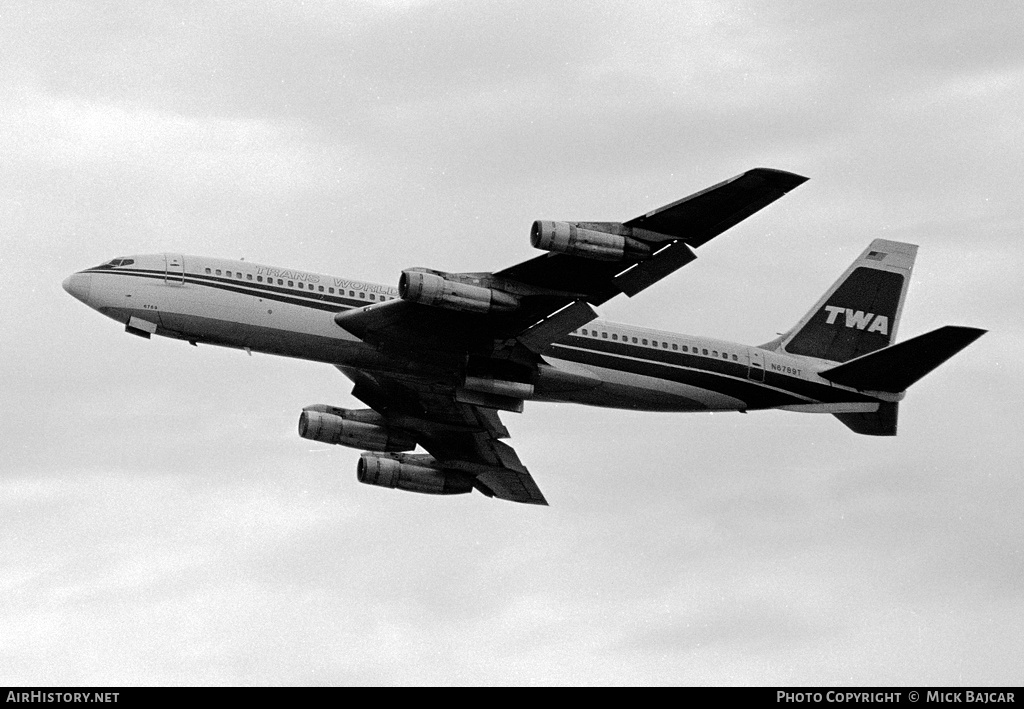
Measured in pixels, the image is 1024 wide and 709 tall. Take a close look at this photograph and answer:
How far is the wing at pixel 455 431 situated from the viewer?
2397 inches

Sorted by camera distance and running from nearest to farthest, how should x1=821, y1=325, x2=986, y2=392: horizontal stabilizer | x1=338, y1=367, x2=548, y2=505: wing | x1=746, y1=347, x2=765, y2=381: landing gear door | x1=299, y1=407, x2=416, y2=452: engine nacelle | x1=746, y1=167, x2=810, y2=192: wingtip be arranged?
x1=746, y1=167, x2=810, y2=192: wingtip, x1=821, y1=325, x2=986, y2=392: horizontal stabilizer, x1=746, y1=347, x2=765, y2=381: landing gear door, x1=338, y1=367, x2=548, y2=505: wing, x1=299, y1=407, x2=416, y2=452: engine nacelle

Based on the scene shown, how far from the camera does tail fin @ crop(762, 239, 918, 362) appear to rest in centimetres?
6289

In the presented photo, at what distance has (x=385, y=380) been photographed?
196 ft

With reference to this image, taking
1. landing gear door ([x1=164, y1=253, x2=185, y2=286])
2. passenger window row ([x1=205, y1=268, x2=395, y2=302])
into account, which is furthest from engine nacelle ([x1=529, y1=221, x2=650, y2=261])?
landing gear door ([x1=164, y1=253, x2=185, y2=286])

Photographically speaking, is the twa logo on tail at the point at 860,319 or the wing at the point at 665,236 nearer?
the wing at the point at 665,236

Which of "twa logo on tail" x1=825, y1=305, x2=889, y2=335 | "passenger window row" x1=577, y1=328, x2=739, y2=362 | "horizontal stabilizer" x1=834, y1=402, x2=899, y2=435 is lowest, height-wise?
"horizontal stabilizer" x1=834, y1=402, x2=899, y2=435

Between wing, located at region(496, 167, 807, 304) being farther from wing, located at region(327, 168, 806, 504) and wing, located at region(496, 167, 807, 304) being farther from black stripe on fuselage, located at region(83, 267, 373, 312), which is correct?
black stripe on fuselage, located at region(83, 267, 373, 312)

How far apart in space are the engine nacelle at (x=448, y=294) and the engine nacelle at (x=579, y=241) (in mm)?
3268

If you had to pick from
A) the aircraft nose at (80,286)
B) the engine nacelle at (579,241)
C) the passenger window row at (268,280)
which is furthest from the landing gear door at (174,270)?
the engine nacelle at (579,241)

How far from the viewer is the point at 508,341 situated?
177ft

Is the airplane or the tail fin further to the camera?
the tail fin

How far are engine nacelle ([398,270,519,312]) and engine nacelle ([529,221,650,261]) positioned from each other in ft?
10.7

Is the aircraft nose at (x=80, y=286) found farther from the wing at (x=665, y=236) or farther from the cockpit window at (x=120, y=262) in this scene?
the wing at (x=665, y=236)
